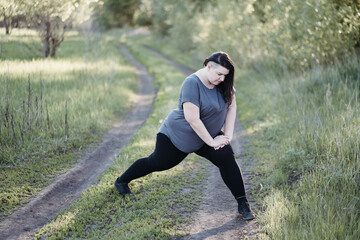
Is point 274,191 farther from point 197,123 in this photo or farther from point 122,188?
point 122,188

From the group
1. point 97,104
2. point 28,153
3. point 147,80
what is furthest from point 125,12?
point 28,153

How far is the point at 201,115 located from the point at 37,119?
462 centimetres

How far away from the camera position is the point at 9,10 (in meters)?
6.11

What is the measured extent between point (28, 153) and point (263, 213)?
14.6 ft

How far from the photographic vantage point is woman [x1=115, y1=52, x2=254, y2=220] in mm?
3770

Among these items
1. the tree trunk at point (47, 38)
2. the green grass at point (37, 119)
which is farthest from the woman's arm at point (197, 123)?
the tree trunk at point (47, 38)

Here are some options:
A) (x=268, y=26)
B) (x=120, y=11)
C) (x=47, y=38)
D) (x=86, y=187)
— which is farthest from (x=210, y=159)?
(x=120, y=11)

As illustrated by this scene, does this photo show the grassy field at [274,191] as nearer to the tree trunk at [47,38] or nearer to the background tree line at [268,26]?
the background tree line at [268,26]

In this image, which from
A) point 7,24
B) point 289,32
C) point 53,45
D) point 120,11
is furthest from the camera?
point 120,11

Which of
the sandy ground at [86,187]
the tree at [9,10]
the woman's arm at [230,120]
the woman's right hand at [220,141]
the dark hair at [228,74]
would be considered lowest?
the sandy ground at [86,187]

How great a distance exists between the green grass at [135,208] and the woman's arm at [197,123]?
110 cm

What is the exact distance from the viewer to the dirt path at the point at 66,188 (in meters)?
3.96

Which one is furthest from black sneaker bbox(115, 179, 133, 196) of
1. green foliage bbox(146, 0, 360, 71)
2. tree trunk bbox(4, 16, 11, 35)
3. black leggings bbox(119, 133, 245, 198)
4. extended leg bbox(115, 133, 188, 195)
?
tree trunk bbox(4, 16, 11, 35)

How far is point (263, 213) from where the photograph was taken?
4.07 metres
